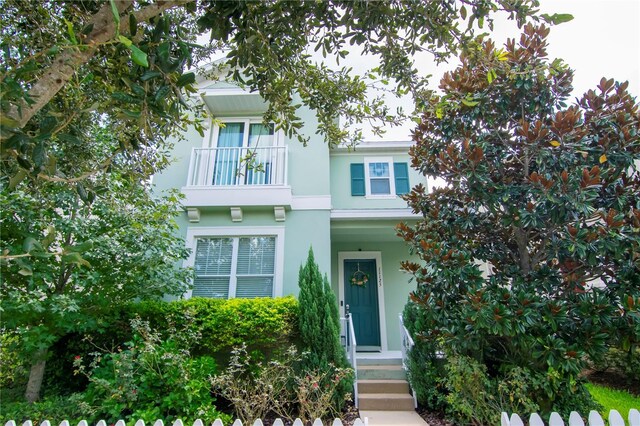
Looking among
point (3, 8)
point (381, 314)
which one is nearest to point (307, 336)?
point (381, 314)

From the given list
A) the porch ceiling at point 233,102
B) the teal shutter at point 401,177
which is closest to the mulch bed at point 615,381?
the teal shutter at point 401,177

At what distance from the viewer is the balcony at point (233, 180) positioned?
761 cm

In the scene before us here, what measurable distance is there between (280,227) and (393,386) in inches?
Answer: 156

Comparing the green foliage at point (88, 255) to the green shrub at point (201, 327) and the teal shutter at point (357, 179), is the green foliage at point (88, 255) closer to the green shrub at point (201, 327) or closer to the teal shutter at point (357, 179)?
the green shrub at point (201, 327)

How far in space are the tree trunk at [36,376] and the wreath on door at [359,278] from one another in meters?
6.42

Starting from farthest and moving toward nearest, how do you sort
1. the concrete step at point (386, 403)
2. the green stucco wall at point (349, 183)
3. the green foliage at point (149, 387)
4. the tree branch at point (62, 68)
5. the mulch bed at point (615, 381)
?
the green stucco wall at point (349, 183)
the mulch bed at point (615, 381)
the concrete step at point (386, 403)
the green foliage at point (149, 387)
the tree branch at point (62, 68)

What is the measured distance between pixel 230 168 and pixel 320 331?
4.58 meters

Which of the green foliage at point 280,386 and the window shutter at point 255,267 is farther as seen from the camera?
the window shutter at point 255,267

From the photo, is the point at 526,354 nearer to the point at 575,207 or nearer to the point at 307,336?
the point at 575,207

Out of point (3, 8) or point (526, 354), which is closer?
point (3, 8)

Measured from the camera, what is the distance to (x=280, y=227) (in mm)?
7672

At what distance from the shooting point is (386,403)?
17.8ft

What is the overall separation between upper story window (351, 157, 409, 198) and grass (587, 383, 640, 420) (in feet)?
18.2

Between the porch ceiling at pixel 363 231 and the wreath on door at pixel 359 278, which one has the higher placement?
the porch ceiling at pixel 363 231
